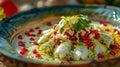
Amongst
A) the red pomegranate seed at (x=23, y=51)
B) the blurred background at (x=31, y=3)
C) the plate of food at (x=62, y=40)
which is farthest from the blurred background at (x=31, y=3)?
the red pomegranate seed at (x=23, y=51)

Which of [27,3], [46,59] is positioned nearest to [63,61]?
[46,59]

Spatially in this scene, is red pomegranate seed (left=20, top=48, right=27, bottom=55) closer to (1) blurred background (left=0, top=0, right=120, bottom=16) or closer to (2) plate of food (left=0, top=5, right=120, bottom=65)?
(2) plate of food (left=0, top=5, right=120, bottom=65)

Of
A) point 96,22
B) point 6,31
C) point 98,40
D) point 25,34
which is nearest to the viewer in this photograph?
point 98,40

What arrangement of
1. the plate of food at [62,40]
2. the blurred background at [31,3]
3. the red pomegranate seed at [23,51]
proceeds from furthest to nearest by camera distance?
the blurred background at [31,3] < the red pomegranate seed at [23,51] < the plate of food at [62,40]

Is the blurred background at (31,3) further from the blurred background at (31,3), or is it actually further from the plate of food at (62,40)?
the plate of food at (62,40)

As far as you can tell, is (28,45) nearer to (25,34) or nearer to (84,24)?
(25,34)

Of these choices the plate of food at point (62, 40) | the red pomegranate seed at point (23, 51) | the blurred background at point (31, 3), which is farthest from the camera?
the blurred background at point (31, 3)

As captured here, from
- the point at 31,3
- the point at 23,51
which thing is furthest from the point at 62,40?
the point at 31,3

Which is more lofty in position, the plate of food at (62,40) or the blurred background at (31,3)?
the blurred background at (31,3)
